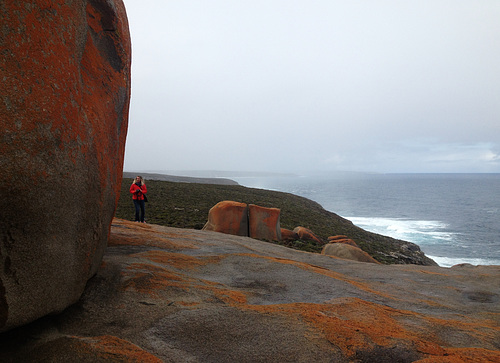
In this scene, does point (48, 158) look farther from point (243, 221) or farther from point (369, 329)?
point (243, 221)

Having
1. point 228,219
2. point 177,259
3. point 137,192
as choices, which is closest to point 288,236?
point 228,219

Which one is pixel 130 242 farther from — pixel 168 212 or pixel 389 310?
pixel 168 212

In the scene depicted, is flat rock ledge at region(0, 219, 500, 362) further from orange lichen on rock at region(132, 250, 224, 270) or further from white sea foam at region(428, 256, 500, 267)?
white sea foam at region(428, 256, 500, 267)

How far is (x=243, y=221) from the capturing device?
1552cm

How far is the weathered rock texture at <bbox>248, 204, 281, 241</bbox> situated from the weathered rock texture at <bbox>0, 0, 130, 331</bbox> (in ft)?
39.2

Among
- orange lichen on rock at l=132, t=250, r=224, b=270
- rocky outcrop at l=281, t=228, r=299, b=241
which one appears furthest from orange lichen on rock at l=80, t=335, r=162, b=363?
rocky outcrop at l=281, t=228, r=299, b=241

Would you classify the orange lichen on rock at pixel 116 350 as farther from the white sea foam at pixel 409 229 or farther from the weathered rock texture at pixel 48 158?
the white sea foam at pixel 409 229

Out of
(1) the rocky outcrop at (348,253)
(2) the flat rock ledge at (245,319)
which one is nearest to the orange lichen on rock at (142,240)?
(2) the flat rock ledge at (245,319)

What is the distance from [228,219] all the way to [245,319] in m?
11.7

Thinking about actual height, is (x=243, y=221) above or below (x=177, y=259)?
below

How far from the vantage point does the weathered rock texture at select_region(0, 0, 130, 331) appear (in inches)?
97.9

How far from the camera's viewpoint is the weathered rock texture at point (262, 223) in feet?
51.3

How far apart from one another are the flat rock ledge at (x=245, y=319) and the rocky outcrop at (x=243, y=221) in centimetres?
915

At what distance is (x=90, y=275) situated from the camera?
3779 mm
